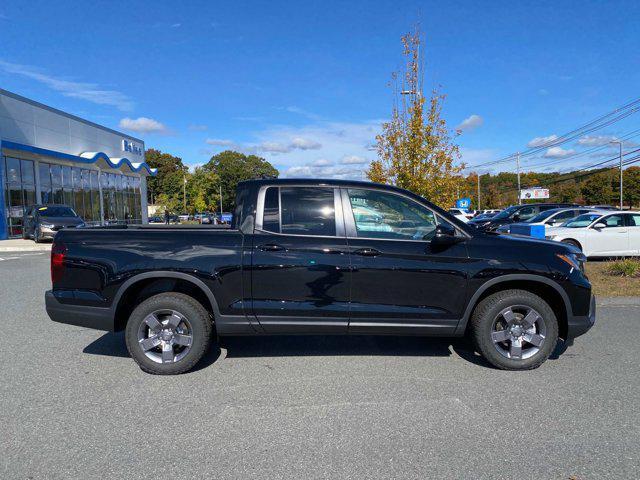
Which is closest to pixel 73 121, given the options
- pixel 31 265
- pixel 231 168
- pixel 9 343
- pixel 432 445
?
pixel 31 265

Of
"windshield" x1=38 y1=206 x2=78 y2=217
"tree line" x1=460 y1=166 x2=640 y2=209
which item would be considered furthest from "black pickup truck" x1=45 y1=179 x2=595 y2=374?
"tree line" x1=460 y1=166 x2=640 y2=209

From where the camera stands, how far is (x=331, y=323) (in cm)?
449

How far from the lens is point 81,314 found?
14.9 ft

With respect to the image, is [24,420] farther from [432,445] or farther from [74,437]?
[432,445]

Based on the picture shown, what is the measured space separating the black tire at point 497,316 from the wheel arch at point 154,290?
2.59m

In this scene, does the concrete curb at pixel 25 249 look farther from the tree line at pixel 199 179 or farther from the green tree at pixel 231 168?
the green tree at pixel 231 168

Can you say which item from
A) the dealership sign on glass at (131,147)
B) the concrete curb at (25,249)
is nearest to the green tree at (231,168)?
the dealership sign on glass at (131,147)

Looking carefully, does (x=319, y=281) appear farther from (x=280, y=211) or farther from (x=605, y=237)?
(x=605, y=237)

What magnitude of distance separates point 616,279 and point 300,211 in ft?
26.2

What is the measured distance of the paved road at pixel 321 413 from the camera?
2982 mm

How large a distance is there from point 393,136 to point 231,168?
79.2 metres

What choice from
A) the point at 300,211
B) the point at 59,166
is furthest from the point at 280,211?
the point at 59,166

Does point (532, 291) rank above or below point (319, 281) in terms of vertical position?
below

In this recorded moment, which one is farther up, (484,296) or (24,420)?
(484,296)
